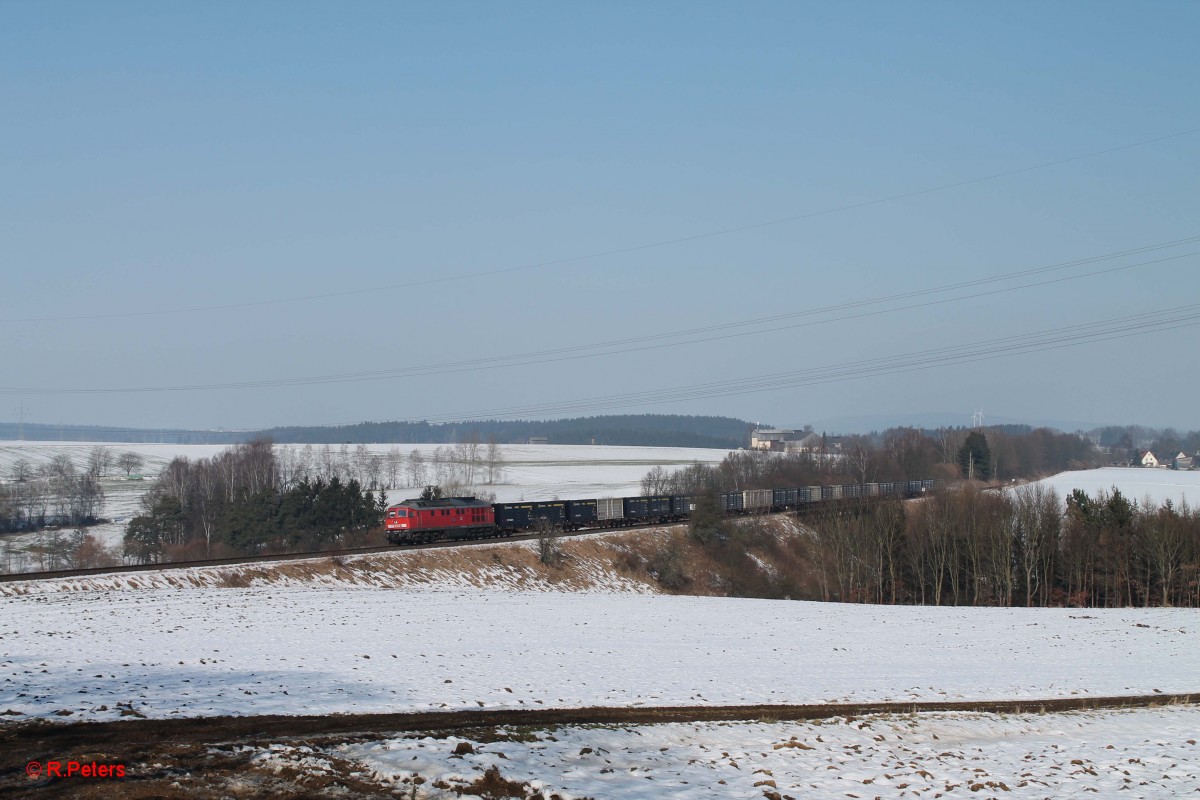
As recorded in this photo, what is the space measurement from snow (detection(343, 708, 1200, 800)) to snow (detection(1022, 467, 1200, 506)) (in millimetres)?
89258

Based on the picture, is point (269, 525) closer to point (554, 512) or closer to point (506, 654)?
point (554, 512)

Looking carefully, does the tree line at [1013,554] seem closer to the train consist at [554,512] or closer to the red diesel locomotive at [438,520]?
the train consist at [554,512]

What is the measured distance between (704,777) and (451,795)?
12.8 ft

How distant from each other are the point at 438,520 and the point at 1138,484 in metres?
102

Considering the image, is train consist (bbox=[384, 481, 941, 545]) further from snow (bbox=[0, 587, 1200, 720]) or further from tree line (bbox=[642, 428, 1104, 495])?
snow (bbox=[0, 587, 1200, 720])

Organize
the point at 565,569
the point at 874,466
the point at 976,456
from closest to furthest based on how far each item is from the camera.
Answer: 1. the point at 565,569
2. the point at 874,466
3. the point at 976,456

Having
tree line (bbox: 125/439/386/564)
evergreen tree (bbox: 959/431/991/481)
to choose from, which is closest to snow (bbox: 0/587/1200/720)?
tree line (bbox: 125/439/386/564)

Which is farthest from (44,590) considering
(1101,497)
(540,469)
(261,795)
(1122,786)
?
(540,469)

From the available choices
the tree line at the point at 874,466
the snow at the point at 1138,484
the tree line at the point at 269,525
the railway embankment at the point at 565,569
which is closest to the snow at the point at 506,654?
the railway embankment at the point at 565,569

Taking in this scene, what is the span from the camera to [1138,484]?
11894 centimetres

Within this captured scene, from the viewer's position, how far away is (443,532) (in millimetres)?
58438

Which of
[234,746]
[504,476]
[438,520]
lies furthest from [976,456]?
[234,746]

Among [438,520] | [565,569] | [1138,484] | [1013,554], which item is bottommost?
Answer: [565,569]

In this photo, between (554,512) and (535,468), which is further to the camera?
(535,468)
